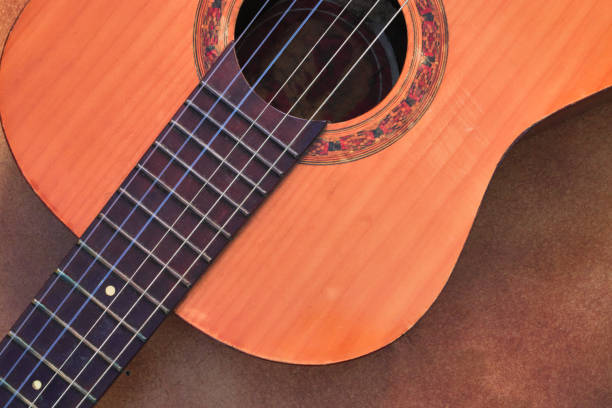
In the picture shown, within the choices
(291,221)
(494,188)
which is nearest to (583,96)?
(494,188)

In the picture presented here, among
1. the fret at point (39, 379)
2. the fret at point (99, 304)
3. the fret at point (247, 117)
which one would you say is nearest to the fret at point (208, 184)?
the fret at point (247, 117)

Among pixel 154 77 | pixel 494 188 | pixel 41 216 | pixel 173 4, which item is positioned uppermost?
pixel 494 188

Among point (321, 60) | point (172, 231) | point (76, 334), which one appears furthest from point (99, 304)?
point (321, 60)

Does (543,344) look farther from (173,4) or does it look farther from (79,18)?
(79,18)

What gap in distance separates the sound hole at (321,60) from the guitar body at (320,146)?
0.64 feet

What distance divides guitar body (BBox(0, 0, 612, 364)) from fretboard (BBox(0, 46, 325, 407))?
0.03m

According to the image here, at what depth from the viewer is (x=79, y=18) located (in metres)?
0.84

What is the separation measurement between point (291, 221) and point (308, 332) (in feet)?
0.67

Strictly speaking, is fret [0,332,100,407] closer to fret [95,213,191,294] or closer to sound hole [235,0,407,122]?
fret [95,213,191,294]

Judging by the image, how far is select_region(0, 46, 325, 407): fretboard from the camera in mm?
794

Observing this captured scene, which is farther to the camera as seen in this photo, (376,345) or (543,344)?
(543,344)

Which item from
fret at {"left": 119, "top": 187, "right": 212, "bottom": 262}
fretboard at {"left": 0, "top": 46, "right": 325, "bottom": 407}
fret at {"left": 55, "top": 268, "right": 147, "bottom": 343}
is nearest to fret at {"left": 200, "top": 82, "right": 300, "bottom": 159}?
fretboard at {"left": 0, "top": 46, "right": 325, "bottom": 407}

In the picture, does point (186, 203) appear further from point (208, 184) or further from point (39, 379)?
point (39, 379)

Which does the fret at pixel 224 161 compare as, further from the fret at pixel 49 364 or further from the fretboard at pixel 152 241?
the fret at pixel 49 364
